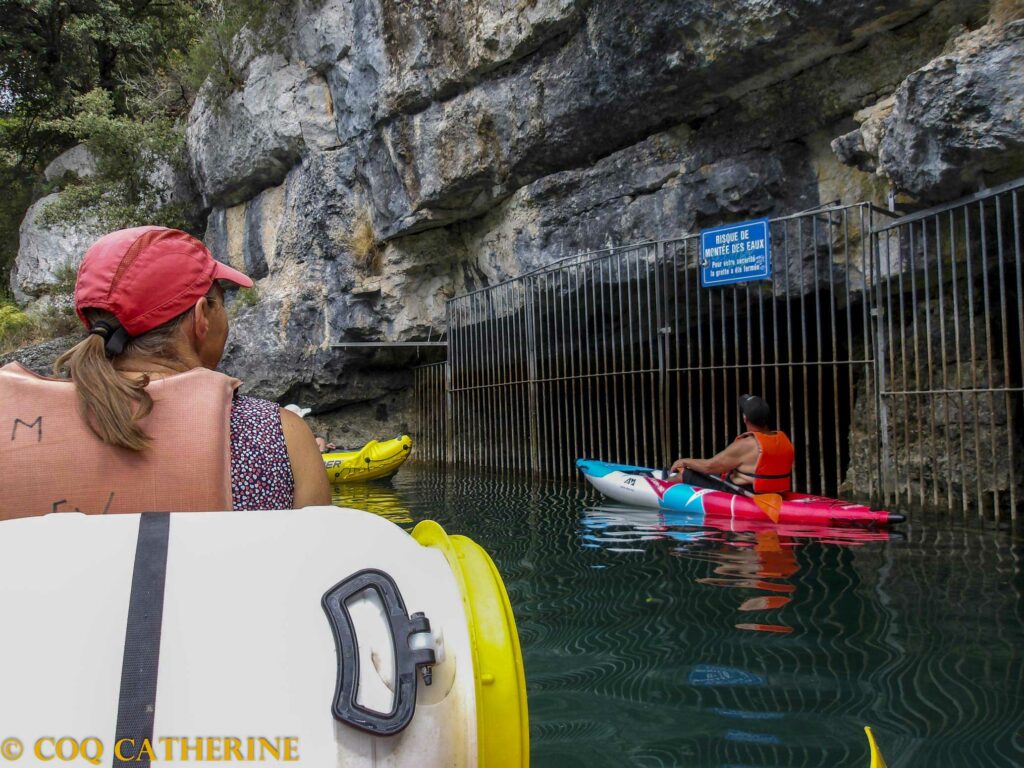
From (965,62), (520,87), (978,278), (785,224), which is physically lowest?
(978,278)

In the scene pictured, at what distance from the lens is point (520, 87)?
33.9ft

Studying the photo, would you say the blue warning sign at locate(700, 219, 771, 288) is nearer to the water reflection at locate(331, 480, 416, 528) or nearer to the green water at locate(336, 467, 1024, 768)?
the green water at locate(336, 467, 1024, 768)

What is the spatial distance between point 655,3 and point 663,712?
7.41 m

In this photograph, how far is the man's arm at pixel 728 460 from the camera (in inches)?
285

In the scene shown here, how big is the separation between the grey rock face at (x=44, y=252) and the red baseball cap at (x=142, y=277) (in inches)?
724

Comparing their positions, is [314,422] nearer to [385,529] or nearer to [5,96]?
[5,96]

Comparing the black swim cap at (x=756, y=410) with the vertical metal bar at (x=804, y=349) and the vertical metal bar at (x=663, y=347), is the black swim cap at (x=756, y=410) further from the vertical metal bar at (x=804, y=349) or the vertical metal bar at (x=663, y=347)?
the vertical metal bar at (x=663, y=347)

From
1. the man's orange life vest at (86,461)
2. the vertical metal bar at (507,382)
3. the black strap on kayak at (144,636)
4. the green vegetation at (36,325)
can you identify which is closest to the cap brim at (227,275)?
the man's orange life vest at (86,461)

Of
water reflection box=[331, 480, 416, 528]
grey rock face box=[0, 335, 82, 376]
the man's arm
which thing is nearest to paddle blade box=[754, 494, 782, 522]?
the man's arm

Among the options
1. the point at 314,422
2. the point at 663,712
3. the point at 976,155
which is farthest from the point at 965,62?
the point at 314,422

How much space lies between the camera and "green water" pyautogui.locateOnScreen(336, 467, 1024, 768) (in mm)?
2680

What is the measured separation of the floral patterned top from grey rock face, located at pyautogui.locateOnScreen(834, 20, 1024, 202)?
6119 millimetres

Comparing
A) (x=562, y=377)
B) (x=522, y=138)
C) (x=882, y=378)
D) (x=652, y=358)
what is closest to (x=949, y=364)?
(x=882, y=378)

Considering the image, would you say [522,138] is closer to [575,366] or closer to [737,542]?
[575,366]
